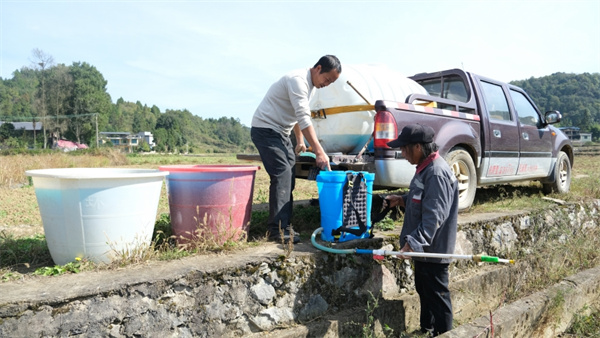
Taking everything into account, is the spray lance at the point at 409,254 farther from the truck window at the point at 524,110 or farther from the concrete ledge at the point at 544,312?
the truck window at the point at 524,110

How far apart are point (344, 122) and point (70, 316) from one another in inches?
128

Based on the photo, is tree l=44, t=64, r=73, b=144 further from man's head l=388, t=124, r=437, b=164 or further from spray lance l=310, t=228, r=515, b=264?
man's head l=388, t=124, r=437, b=164

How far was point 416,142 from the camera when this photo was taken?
3098mm

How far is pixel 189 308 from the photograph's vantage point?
2.70 metres

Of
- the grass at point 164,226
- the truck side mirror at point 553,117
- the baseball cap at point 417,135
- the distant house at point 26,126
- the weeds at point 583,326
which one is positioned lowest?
the weeds at point 583,326

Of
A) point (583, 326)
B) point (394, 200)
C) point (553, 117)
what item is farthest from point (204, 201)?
point (553, 117)

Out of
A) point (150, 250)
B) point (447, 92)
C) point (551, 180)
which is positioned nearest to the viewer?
point (150, 250)

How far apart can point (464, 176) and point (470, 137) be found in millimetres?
487

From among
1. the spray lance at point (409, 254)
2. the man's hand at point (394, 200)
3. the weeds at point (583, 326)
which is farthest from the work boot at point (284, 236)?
the weeds at point (583, 326)

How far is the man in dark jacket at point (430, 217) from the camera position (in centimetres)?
297

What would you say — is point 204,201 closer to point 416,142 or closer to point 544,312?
point 416,142

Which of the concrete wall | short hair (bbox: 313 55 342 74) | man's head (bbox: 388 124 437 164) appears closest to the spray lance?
the concrete wall

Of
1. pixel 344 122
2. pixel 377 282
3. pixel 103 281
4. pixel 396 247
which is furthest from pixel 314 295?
pixel 344 122

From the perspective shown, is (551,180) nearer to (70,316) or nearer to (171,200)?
(171,200)
